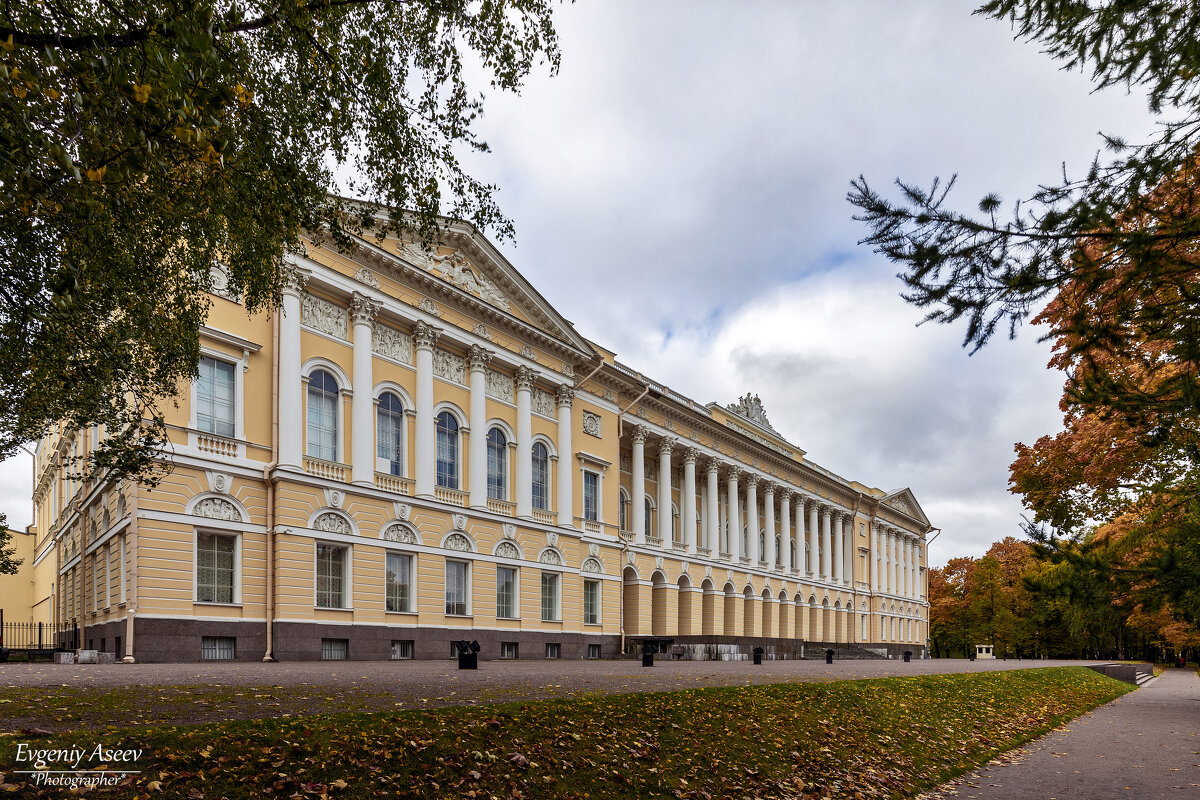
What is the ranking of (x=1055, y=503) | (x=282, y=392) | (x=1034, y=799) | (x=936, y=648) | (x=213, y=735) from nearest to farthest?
(x=213, y=735) → (x=1034, y=799) → (x=1055, y=503) → (x=282, y=392) → (x=936, y=648)

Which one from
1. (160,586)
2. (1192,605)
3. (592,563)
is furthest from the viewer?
(592,563)

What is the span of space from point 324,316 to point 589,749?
818 inches

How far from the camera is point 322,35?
26.8ft

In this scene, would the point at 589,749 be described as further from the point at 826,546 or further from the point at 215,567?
the point at 826,546

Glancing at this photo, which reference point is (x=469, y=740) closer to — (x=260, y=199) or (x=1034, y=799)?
(x=260, y=199)

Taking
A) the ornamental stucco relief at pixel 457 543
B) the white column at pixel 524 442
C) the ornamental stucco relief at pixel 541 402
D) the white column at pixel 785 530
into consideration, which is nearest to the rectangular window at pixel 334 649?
the ornamental stucco relief at pixel 457 543

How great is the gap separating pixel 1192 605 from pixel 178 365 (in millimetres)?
13002

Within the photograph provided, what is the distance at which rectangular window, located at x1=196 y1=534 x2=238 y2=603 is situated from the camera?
22438mm

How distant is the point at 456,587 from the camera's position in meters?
29.8

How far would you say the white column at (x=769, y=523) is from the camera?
54906mm

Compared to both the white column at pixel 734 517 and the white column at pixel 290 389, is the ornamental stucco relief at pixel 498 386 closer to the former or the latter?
the white column at pixel 290 389

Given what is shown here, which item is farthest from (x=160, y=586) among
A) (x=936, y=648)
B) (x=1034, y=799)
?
(x=936, y=648)

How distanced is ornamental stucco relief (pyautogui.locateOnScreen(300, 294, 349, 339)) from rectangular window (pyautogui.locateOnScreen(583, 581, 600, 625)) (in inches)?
626

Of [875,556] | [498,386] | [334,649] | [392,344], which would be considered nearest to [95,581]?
[334,649]
